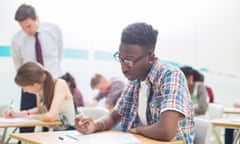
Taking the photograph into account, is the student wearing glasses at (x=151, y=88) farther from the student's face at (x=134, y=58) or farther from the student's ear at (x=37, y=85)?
the student's ear at (x=37, y=85)

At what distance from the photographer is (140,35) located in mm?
2031

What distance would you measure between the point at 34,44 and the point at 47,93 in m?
0.90

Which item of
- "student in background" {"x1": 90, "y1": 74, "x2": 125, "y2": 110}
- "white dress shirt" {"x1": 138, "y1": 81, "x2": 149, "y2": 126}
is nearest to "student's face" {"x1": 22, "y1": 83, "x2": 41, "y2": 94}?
"white dress shirt" {"x1": 138, "y1": 81, "x2": 149, "y2": 126}

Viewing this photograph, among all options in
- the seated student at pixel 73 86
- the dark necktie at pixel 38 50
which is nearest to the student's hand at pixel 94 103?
the seated student at pixel 73 86

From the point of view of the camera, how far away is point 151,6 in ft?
19.7

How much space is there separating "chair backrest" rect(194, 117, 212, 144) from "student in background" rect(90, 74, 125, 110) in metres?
2.91

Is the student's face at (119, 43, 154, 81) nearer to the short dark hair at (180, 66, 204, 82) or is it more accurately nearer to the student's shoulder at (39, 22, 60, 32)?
the short dark hair at (180, 66, 204, 82)

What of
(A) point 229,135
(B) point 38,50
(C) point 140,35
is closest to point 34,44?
(B) point 38,50

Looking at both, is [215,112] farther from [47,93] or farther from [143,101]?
[143,101]

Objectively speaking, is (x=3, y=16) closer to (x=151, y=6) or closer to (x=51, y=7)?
(x=51, y=7)

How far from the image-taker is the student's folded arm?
6.06 ft

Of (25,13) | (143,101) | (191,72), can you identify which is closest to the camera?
(143,101)

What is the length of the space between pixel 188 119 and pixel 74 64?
3413 mm

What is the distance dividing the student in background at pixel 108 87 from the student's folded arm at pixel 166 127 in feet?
10.5
